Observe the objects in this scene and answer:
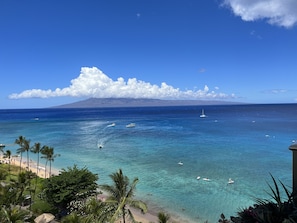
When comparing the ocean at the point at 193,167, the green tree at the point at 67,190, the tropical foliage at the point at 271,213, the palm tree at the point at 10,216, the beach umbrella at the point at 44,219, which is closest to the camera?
the tropical foliage at the point at 271,213

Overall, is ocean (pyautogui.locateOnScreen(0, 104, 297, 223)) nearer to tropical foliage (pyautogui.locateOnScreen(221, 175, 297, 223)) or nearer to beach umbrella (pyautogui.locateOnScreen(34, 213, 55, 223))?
beach umbrella (pyautogui.locateOnScreen(34, 213, 55, 223))

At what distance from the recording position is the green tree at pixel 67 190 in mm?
24484

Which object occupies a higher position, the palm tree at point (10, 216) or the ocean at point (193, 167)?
the palm tree at point (10, 216)

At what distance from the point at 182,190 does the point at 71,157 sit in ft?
95.5

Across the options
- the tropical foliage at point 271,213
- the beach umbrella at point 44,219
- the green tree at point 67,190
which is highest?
the tropical foliage at point 271,213

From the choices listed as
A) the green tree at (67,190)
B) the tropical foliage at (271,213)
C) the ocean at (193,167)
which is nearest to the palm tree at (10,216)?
the green tree at (67,190)

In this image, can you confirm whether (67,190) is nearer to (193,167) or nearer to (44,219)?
Result: (44,219)

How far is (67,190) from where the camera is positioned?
2448 centimetres

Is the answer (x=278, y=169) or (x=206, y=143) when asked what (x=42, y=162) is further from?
(x=278, y=169)

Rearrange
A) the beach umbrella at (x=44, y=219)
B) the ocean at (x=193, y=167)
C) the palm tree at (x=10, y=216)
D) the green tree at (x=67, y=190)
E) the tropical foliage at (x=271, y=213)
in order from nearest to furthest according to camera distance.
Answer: the tropical foliage at (x=271, y=213)
the palm tree at (x=10, y=216)
the beach umbrella at (x=44, y=219)
the green tree at (x=67, y=190)
the ocean at (x=193, y=167)

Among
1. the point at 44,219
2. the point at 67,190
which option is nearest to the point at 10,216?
the point at 44,219

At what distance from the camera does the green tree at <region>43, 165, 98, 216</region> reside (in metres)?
24.5

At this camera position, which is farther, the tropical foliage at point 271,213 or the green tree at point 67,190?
the green tree at point 67,190

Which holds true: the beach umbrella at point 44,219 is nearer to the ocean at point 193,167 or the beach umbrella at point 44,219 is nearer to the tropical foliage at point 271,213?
the ocean at point 193,167
